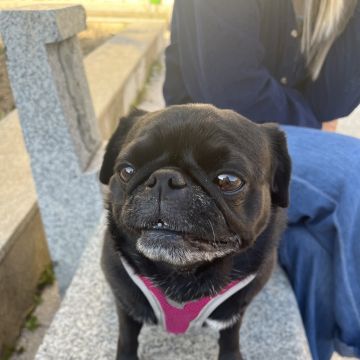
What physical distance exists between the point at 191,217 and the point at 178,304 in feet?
1.27

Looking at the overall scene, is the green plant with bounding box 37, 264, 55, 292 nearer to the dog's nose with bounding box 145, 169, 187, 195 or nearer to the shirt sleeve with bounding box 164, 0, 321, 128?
the shirt sleeve with bounding box 164, 0, 321, 128

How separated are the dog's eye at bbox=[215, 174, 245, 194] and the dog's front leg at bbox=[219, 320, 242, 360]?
0.52 m

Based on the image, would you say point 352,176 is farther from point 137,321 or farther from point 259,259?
point 137,321

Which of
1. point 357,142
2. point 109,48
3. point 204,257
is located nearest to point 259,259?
point 204,257

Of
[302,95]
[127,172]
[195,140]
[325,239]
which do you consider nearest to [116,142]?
[127,172]

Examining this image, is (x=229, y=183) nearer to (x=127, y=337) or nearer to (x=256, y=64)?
(x=127, y=337)

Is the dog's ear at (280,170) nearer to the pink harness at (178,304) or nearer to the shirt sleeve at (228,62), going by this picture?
the pink harness at (178,304)

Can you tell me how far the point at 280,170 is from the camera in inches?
51.6

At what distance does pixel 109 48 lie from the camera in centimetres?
508

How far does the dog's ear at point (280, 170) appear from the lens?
1296 millimetres

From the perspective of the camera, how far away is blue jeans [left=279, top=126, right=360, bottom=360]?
1.50 m

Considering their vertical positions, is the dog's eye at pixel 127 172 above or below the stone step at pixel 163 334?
above

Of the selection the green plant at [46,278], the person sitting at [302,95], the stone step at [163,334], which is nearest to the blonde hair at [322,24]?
the person sitting at [302,95]

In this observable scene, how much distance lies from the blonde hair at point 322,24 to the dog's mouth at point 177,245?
3.77 feet
